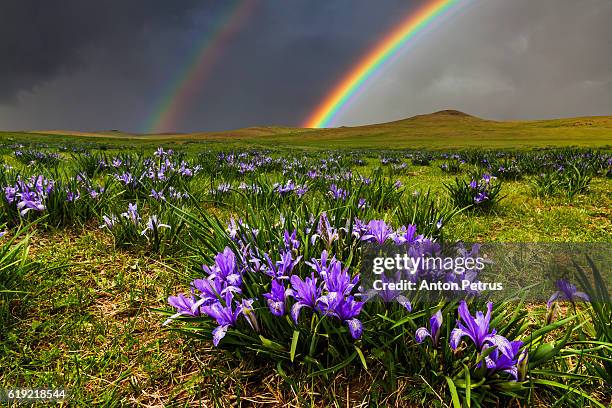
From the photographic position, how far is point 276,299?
159 centimetres

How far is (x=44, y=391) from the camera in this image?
1.53 m

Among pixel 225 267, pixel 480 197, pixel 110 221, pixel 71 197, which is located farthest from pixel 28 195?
pixel 480 197

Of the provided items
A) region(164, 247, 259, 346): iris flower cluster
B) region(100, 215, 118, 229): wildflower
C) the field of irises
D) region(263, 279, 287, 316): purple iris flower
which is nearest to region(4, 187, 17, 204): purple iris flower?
the field of irises

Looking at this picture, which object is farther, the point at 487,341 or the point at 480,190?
the point at 480,190

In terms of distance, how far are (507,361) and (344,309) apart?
686 millimetres

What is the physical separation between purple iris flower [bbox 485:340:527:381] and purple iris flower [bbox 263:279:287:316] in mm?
895

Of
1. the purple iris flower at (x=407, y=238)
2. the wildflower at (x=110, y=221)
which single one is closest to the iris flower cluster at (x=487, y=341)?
the purple iris flower at (x=407, y=238)

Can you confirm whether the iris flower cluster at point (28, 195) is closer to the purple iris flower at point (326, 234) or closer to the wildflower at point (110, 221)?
the wildflower at point (110, 221)

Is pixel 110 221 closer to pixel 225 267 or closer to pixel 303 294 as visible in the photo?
pixel 225 267

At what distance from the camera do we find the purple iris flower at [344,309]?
1.45 metres

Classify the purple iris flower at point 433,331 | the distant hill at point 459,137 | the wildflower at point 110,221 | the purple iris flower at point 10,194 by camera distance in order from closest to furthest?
the purple iris flower at point 433,331, the wildflower at point 110,221, the purple iris flower at point 10,194, the distant hill at point 459,137

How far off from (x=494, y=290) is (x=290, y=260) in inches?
47.9

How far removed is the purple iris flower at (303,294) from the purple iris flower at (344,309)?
4 cm

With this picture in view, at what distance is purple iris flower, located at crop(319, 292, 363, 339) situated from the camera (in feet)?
4.76
